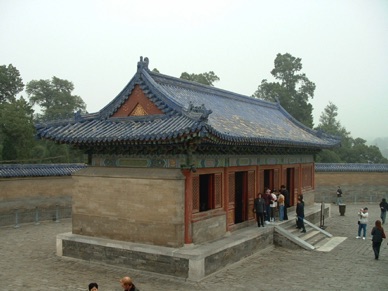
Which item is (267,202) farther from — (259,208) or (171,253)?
(171,253)

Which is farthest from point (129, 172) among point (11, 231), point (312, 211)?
point (312, 211)

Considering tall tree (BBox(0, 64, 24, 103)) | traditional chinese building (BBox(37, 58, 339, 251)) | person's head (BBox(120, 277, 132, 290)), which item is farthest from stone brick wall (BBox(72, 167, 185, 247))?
tall tree (BBox(0, 64, 24, 103))

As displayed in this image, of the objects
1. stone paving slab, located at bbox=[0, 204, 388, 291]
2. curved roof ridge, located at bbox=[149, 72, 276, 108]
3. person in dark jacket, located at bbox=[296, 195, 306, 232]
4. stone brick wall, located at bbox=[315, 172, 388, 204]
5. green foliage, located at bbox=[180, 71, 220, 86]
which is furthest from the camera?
green foliage, located at bbox=[180, 71, 220, 86]

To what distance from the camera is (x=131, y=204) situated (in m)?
14.2

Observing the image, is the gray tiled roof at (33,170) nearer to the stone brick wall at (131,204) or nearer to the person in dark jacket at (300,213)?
the stone brick wall at (131,204)

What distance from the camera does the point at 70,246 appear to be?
15086mm

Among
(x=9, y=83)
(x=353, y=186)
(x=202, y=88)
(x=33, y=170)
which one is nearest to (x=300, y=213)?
(x=202, y=88)

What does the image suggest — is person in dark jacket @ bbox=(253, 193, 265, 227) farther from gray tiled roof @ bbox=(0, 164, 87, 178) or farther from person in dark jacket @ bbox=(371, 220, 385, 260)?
gray tiled roof @ bbox=(0, 164, 87, 178)

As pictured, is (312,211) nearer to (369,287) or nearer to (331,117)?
(369,287)

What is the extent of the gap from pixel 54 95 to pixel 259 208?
4714 centimetres

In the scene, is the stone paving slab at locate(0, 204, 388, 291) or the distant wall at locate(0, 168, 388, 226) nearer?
the stone paving slab at locate(0, 204, 388, 291)

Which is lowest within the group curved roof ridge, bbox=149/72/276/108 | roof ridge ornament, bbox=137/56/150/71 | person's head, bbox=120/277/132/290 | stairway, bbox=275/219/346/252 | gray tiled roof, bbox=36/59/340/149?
stairway, bbox=275/219/346/252

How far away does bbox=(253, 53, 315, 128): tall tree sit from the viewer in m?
57.0

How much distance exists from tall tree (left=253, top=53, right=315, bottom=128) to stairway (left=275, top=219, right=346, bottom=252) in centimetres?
3793
